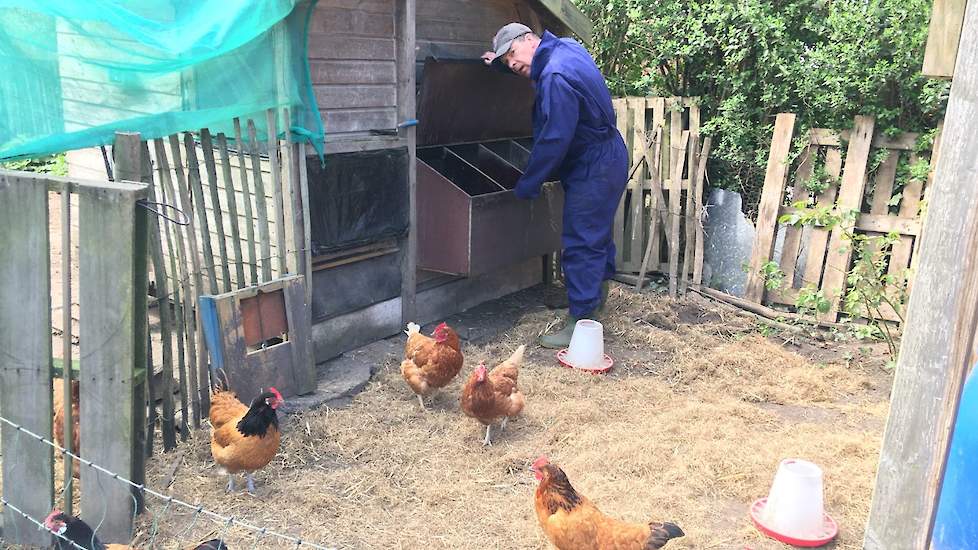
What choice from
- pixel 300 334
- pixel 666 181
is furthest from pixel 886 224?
pixel 300 334

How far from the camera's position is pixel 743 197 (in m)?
7.23

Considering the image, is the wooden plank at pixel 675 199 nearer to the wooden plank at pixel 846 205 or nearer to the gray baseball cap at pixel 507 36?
the wooden plank at pixel 846 205

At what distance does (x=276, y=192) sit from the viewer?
4.87 m

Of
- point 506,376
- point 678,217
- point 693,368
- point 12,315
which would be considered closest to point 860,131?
point 678,217

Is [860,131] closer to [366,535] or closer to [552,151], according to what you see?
[552,151]

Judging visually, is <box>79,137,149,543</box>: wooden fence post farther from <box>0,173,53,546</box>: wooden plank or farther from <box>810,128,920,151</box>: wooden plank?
<box>810,128,920,151</box>: wooden plank

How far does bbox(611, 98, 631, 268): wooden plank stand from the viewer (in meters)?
7.41

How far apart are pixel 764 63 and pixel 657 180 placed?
1373 millimetres

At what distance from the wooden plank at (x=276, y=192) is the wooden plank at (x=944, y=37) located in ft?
11.5

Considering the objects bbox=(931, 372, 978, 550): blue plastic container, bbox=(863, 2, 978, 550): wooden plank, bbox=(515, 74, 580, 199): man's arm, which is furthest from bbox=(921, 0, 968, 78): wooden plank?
bbox=(515, 74, 580, 199): man's arm

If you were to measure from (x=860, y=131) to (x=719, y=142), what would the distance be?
1.28 metres

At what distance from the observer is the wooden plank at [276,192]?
4.68 metres

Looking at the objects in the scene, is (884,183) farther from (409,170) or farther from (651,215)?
(409,170)

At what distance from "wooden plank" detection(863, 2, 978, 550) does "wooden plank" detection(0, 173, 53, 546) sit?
3209 millimetres
